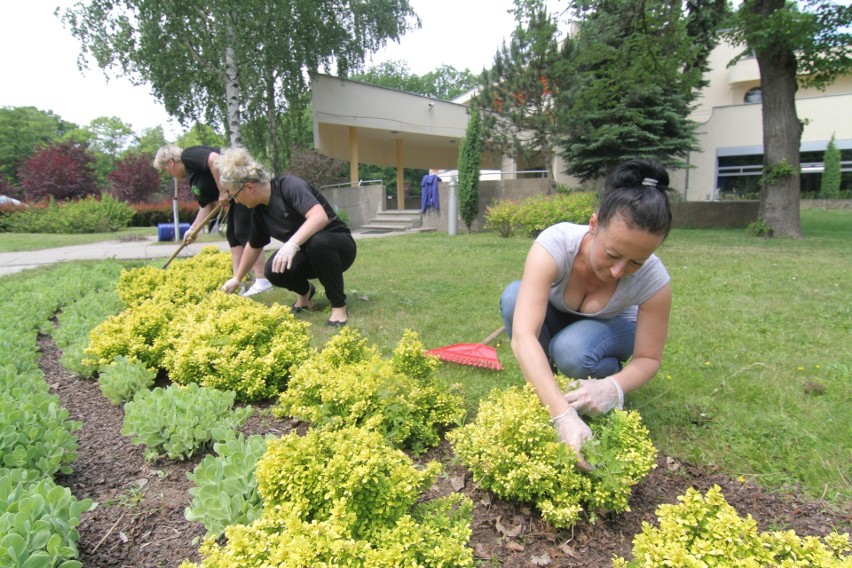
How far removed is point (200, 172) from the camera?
193 inches

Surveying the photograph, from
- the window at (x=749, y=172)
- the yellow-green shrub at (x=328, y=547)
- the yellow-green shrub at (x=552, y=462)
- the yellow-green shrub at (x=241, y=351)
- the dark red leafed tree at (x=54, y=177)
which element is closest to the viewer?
the yellow-green shrub at (x=328, y=547)

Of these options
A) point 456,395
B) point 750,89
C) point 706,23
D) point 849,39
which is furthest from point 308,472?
point 750,89

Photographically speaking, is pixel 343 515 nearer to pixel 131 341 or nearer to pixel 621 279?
pixel 621 279

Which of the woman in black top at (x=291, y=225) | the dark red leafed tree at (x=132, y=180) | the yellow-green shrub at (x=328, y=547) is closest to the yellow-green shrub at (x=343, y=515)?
the yellow-green shrub at (x=328, y=547)

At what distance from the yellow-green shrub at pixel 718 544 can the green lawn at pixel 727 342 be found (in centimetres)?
89

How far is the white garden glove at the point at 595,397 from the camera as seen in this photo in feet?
5.72

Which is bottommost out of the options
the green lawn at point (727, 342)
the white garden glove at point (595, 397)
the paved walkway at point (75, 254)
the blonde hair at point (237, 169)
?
the green lawn at point (727, 342)

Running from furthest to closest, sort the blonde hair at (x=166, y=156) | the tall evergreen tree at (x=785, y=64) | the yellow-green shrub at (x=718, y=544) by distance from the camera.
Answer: the tall evergreen tree at (x=785, y=64) → the blonde hair at (x=166, y=156) → the yellow-green shrub at (x=718, y=544)

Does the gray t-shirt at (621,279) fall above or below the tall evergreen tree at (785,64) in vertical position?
below

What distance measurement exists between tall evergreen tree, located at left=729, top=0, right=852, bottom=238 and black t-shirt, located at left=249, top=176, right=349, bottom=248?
8.98 meters

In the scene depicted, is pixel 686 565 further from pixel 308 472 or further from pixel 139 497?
pixel 139 497

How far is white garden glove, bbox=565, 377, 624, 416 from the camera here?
1.74m

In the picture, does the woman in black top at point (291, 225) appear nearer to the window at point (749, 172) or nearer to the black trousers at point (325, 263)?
the black trousers at point (325, 263)

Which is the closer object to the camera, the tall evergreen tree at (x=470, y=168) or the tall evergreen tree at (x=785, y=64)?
the tall evergreen tree at (x=785, y=64)
